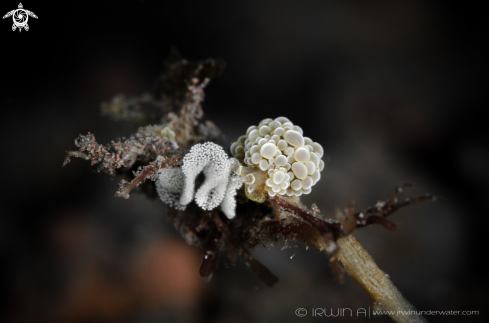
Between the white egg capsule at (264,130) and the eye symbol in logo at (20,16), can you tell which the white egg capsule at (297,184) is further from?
the eye symbol in logo at (20,16)

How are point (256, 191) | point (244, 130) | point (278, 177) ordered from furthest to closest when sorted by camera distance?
point (244, 130)
point (256, 191)
point (278, 177)

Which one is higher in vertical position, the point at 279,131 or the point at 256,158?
the point at 279,131

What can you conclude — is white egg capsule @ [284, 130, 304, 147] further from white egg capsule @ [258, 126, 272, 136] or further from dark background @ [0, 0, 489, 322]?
dark background @ [0, 0, 489, 322]

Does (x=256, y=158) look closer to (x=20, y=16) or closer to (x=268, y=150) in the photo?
(x=268, y=150)

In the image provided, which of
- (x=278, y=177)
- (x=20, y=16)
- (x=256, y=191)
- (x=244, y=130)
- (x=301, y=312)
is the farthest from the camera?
(x=244, y=130)

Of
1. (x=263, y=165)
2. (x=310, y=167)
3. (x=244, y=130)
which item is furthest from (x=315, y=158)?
(x=244, y=130)

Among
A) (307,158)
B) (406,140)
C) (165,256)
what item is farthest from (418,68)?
(165,256)

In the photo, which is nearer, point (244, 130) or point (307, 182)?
point (307, 182)

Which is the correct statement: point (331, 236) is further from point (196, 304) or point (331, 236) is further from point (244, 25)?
point (244, 25)
